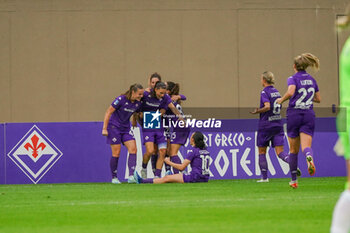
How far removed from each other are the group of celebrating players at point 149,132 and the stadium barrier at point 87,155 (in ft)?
3.06

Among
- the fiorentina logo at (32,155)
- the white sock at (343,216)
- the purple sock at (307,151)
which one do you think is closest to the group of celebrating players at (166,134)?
the fiorentina logo at (32,155)

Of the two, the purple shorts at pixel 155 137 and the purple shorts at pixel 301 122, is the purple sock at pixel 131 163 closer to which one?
the purple shorts at pixel 155 137

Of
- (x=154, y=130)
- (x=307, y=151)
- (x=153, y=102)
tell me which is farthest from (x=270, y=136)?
(x=307, y=151)

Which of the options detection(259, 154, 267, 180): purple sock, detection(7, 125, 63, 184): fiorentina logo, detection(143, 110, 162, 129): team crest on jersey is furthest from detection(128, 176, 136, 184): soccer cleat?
detection(259, 154, 267, 180): purple sock

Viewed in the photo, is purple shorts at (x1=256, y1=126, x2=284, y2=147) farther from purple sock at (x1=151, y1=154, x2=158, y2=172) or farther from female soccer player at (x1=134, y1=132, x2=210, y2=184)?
purple sock at (x1=151, y1=154, x2=158, y2=172)

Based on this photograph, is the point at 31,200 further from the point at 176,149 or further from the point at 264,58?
the point at 264,58

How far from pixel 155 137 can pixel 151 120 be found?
329 millimetres

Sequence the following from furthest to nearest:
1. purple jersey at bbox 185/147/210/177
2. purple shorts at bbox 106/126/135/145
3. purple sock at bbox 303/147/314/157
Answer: purple shorts at bbox 106/126/135/145 → purple jersey at bbox 185/147/210/177 → purple sock at bbox 303/147/314/157

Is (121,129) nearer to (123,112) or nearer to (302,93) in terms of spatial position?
(123,112)

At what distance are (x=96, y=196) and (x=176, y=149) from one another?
4792 mm

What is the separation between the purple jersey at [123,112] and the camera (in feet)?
52.0

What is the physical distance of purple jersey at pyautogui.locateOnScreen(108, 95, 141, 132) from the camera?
1585cm

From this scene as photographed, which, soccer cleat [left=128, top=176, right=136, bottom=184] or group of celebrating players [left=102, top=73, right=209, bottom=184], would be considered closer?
group of celebrating players [left=102, top=73, right=209, bottom=184]

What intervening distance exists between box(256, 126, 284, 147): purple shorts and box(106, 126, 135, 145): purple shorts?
2383 millimetres
